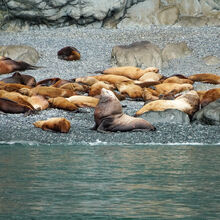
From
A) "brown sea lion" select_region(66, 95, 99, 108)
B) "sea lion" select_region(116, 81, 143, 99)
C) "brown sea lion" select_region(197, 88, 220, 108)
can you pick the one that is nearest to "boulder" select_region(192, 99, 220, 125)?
"brown sea lion" select_region(197, 88, 220, 108)

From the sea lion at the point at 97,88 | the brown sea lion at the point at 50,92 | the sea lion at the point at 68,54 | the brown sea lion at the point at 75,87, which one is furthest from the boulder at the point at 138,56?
the brown sea lion at the point at 50,92

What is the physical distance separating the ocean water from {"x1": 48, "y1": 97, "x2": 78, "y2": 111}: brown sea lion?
3.35 m

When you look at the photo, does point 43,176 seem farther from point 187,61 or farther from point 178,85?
point 187,61

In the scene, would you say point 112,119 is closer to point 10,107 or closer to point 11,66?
point 10,107

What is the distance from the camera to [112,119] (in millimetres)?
10016

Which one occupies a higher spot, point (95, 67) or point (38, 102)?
point (38, 102)

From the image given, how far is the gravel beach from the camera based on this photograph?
9133 mm

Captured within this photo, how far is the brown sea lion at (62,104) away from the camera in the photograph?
1146 cm

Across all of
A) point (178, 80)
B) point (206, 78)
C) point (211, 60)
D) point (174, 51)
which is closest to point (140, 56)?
point (174, 51)

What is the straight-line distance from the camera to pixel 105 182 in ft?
17.7

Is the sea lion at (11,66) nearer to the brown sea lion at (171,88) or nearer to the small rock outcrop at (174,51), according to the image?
the small rock outcrop at (174,51)

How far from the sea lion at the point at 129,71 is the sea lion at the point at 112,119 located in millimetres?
6109

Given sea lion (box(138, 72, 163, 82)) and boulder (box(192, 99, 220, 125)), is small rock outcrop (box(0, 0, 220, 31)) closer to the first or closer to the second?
sea lion (box(138, 72, 163, 82))

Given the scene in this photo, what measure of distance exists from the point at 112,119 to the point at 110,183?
472 centimetres
